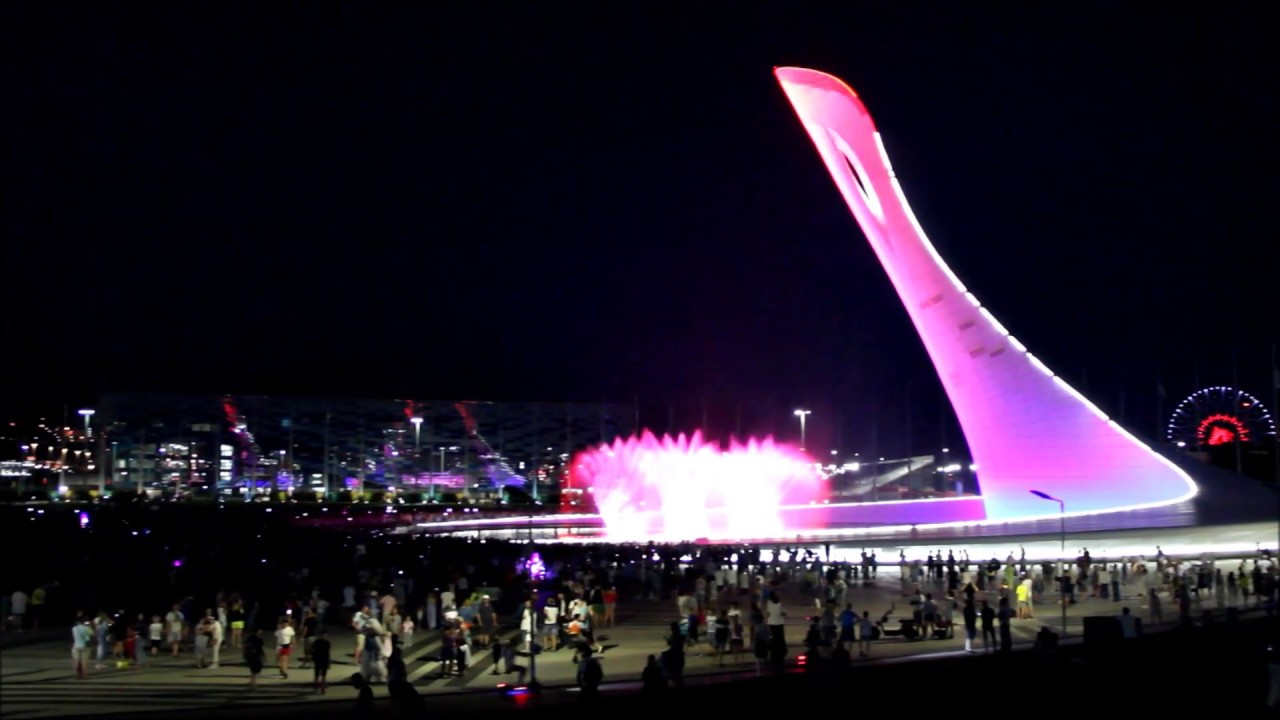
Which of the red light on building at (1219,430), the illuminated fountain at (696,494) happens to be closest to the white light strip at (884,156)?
the illuminated fountain at (696,494)

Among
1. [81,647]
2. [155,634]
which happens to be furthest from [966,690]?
[155,634]

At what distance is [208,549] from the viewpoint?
95.2 ft

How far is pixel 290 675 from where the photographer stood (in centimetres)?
1184

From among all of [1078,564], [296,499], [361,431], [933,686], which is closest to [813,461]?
[296,499]

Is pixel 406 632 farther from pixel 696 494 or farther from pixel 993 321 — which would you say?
pixel 696 494

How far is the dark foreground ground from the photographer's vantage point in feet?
28.4

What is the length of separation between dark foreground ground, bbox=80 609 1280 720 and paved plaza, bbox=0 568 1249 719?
1.63 feet

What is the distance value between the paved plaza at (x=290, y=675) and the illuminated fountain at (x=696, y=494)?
52.2 ft

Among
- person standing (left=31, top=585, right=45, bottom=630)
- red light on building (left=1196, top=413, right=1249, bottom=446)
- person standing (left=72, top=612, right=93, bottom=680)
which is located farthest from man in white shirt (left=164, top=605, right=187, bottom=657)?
red light on building (left=1196, top=413, right=1249, bottom=446)

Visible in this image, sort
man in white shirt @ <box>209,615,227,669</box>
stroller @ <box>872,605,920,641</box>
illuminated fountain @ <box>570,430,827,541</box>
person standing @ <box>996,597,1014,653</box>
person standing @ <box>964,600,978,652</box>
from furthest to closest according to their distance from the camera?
1. illuminated fountain @ <box>570,430,827,541</box>
2. stroller @ <box>872,605,920,641</box>
3. man in white shirt @ <box>209,615,227,669</box>
4. person standing @ <box>964,600,978,652</box>
5. person standing @ <box>996,597,1014,653</box>

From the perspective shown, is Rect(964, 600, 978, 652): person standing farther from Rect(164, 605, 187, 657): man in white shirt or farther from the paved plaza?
Rect(164, 605, 187, 657): man in white shirt

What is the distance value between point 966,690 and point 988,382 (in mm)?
16029

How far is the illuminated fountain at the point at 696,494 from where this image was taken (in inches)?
1382

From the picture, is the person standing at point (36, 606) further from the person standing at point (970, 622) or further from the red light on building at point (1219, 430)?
the red light on building at point (1219, 430)
